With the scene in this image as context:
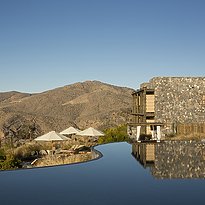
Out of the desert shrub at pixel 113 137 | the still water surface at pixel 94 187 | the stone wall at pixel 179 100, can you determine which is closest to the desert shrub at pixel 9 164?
the still water surface at pixel 94 187

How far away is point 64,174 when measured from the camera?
9117mm

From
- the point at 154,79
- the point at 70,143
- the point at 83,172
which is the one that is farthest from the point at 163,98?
the point at 83,172

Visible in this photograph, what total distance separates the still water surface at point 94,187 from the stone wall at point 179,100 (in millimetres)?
12387

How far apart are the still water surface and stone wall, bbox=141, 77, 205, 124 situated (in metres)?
12.4

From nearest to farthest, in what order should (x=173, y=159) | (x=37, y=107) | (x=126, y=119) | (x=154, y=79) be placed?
(x=173, y=159), (x=154, y=79), (x=126, y=119), (x=37, y=107)

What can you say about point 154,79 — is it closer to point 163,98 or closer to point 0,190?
point 163,98

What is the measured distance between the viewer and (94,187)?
7.46m

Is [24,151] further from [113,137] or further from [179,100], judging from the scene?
[179,100]

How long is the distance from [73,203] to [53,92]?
271ft

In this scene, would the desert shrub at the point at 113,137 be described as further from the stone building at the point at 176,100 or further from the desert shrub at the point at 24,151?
the desert shrub at the point at 24,151

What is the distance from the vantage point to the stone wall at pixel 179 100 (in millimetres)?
22094

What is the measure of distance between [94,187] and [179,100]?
15.9 m

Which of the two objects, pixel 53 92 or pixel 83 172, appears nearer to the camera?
pixel 83 172

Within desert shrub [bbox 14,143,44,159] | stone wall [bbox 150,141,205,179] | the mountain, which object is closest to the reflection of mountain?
stone wall [bbox 150,141,205,179]
